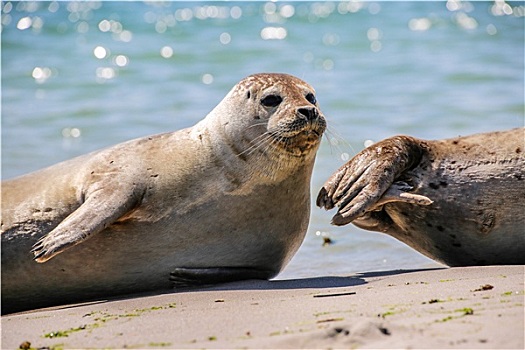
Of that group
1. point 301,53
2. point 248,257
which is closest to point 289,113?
point 248,257

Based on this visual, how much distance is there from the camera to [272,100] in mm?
5680

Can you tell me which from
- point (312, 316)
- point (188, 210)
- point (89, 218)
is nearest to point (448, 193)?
point (188, 210)

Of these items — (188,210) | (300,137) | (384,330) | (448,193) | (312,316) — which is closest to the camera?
(384,330)

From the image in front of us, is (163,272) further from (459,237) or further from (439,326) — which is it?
(439,326)

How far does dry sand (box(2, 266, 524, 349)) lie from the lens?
12.2 ft

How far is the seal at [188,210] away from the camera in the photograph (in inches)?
220

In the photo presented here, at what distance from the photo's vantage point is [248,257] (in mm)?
5707

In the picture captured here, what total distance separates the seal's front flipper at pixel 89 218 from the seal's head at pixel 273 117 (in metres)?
0.68

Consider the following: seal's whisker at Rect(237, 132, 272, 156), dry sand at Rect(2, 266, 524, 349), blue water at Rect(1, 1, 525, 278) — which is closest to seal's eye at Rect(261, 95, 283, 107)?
seal's whisker at Rect(237, 132, 272, 156)

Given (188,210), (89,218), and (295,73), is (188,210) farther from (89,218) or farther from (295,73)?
(295,73)

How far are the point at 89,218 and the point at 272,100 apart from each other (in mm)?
1207

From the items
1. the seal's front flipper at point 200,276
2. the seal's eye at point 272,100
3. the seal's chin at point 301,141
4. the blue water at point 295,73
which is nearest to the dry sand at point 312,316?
the seal's front flipper at point 200,276

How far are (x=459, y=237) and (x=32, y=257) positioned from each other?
7.91ft

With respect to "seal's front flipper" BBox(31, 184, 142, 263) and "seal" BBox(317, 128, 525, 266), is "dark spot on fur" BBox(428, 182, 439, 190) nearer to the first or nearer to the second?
"seal" BBox(317, 128, 525, 266)
